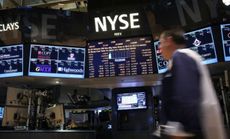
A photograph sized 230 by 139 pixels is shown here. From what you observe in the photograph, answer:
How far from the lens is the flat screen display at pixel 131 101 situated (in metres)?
6.55

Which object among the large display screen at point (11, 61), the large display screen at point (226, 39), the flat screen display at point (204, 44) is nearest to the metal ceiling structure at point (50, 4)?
the large display screen at point (11, 61)

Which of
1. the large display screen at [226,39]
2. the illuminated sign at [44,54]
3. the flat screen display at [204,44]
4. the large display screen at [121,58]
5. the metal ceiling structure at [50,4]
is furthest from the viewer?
the metal ceiling structure at [50,4]

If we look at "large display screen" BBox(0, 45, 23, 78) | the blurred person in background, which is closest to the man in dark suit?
the blurred person in background

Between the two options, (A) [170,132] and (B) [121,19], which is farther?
(B) [121,19]

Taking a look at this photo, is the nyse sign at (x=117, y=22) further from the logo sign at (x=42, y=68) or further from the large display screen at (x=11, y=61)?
the large display screen at (x=11, y=61)

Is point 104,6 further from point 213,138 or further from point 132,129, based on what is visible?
point 213,138

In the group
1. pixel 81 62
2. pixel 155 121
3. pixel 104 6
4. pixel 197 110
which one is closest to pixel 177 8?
pixel 104 6

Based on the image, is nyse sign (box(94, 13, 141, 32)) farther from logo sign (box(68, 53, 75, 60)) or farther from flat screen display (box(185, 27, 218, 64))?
flat screen display (box(185, 27, 218, 64))

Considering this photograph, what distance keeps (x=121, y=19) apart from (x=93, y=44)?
2.11ft

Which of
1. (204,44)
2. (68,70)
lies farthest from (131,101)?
(204,44)

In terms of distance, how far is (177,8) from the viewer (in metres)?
5.19

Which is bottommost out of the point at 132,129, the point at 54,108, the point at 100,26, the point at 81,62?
the point at 132,129

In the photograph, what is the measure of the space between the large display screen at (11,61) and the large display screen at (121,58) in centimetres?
120

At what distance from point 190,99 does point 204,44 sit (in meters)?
3.06
